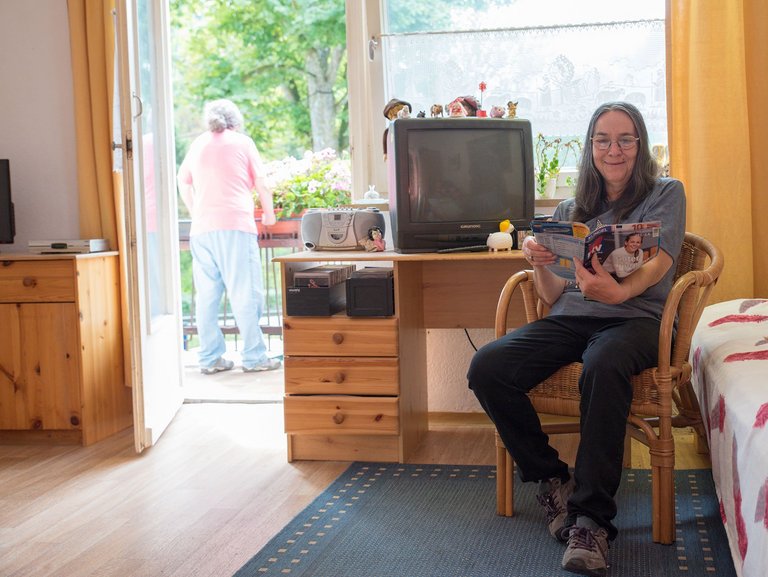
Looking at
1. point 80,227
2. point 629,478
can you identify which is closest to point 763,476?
point 629,478

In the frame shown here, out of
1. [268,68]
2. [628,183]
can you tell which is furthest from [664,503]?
[268,68]

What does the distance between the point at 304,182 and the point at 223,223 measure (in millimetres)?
945

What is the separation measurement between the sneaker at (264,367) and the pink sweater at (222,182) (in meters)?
0.71

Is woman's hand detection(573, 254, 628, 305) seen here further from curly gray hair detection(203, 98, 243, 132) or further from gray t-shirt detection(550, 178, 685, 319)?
curly gray hair detection(203, 98, 243, 132)

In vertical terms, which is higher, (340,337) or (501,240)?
(501,240)

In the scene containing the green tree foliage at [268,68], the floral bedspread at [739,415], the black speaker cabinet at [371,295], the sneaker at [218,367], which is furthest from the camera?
the green tree foliage at [268,68]

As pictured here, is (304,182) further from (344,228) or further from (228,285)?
(344,228)

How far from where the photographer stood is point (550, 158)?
3434 millimetres

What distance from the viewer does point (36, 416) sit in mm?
3408

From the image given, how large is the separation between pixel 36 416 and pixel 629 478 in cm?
213

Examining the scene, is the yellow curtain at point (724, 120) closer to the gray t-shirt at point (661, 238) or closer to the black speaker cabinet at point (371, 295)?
the gray t-shirt at point (661, 238)

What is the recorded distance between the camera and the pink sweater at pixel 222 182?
459 cm

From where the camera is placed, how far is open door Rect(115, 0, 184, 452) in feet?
10.2

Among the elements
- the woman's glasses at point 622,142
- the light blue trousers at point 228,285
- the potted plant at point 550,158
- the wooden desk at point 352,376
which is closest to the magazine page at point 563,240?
the woman's glasses at point 622,142
